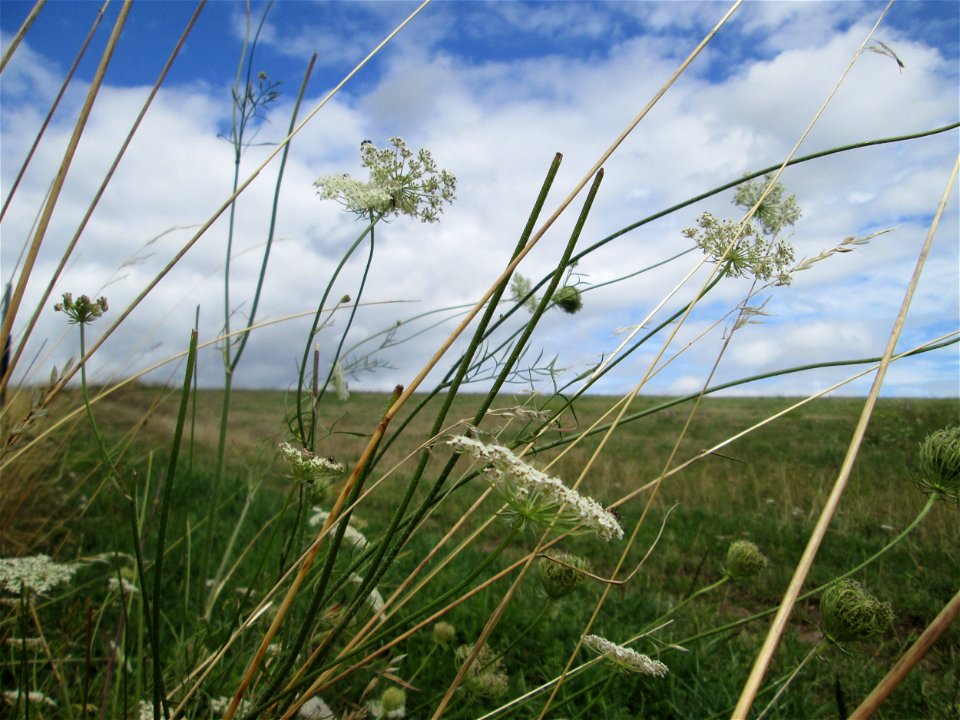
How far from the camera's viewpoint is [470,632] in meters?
2.48

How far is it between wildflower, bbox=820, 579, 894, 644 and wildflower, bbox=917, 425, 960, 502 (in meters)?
0.29

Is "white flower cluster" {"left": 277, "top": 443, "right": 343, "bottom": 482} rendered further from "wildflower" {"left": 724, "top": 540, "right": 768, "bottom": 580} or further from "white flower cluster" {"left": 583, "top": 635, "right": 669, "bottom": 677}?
"wildflower" {"left": 724, "top": 540, "right": 768, "bottom": 580}

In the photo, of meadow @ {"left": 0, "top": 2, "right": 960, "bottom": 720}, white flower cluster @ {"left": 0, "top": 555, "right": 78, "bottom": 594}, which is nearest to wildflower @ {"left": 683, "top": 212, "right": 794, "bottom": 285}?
meadow @ {"left": 0, "top": 2, "right": 960, "bottom": 720}

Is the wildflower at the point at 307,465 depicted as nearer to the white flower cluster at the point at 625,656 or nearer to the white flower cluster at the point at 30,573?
the white flower cluster at the point at 625,656

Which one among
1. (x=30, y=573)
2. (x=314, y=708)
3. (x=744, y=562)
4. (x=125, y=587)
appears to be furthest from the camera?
(x=125, y=587)

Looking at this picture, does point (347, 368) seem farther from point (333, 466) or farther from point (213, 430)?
point (213, 430)

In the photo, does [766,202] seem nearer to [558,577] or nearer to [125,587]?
[558,577]

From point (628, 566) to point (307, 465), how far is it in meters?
3.12

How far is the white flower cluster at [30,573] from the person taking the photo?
167cm

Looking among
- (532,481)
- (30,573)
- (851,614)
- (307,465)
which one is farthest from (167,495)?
(851,614)

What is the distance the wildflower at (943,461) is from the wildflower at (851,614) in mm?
289

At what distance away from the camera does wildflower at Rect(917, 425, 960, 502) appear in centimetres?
140

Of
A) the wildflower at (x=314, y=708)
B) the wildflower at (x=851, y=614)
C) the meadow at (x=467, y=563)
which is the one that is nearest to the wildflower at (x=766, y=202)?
the meadow at (x=467, y=563)

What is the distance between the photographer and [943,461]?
1.44m
